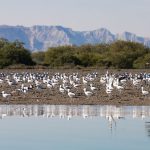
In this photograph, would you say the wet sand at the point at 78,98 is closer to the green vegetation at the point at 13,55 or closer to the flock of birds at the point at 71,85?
the flock of birds at the point at 71,85

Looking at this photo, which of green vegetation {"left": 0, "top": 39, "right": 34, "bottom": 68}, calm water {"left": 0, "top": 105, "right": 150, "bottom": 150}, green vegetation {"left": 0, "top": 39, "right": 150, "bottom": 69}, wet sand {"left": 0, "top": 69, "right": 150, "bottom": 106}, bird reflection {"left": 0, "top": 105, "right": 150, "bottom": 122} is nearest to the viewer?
calm water {"left": 0, "top": 105, "right": 150, "bottom": 150}

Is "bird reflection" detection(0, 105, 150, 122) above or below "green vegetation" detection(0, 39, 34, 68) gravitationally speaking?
below

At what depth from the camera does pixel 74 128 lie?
23.1 metres

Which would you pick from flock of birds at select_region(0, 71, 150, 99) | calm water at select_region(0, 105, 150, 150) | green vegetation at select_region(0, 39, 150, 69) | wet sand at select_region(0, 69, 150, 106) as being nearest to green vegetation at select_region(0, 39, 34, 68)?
green vegetation at select_region(0, 39, 150, 69)

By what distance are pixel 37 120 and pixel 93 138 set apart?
4827 mm

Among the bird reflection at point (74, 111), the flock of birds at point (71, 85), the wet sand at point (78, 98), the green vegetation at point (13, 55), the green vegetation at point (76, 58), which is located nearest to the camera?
Result: the bird reflection at point (74, 111)

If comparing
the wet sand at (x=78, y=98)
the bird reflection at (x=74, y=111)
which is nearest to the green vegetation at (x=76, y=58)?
the wet sand at (x=78, y=98)

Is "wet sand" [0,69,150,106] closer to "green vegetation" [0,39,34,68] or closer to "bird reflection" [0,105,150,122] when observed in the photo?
"bird reflection" [0,105,150,122]

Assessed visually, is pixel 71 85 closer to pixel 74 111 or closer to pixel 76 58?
pixel 74 111

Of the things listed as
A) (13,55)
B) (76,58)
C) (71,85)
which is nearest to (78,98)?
(71,85)

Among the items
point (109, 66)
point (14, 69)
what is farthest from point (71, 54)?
point (14, 69)

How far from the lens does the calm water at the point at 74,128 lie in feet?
64.5

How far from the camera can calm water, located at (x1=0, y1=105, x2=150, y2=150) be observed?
64.5ft

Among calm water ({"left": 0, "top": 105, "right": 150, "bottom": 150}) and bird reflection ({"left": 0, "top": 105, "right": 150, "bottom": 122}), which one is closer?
calm water ({"left": 0, "top": 105, "right": 150, "bottom": 150})
